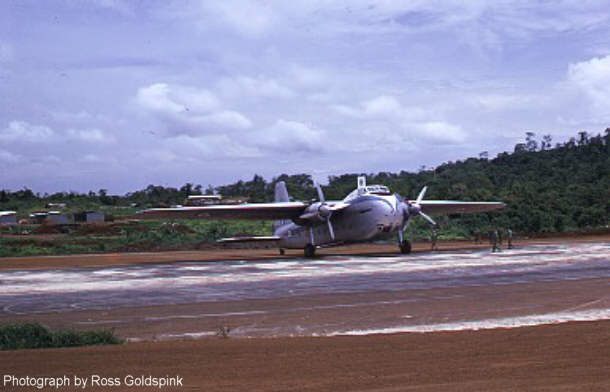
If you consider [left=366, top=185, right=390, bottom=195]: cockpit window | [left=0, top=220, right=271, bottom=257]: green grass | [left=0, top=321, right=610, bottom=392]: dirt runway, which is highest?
[left=366, top=185, right=390, bottom=195]: cockpit window

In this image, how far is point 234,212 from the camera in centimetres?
4056

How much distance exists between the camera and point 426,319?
1548 cm

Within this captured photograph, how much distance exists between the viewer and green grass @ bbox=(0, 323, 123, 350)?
496 inches

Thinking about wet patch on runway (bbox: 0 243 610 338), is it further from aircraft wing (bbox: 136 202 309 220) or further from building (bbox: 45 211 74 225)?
building (bbox: 45 211 74 225)

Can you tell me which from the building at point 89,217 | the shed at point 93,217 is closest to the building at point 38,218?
the building at point 89,217

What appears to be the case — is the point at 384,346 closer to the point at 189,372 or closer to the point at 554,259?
the point at 189,372

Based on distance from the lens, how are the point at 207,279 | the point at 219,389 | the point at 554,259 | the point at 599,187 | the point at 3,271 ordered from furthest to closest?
the point at 599,187, the point at 3,271, the point at 554,259, the point at 207,279, the point at 219,389

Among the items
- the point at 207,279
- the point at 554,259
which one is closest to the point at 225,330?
the point at 207,279

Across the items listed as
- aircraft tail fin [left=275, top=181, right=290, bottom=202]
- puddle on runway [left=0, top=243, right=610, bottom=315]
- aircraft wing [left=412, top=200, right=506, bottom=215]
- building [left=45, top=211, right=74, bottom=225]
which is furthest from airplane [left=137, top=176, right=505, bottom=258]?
building [left=45, top=211, right=74, bottom=225]

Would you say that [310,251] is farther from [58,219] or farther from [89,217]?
[89,217]

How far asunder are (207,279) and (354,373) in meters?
18.2

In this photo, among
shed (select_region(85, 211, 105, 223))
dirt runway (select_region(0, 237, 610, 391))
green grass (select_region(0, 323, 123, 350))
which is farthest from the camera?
shed (select_region(85, 211, 105, 223))

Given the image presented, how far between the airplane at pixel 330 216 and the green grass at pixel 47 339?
23.2 m

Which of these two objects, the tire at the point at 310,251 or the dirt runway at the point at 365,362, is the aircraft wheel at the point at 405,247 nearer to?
the tire at the point at 310,251
